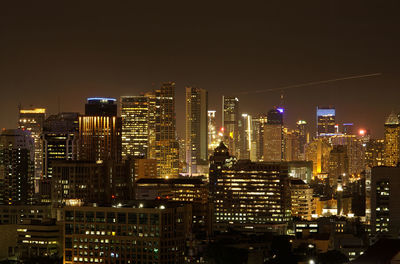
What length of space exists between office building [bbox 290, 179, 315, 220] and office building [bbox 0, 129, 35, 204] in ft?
81.8

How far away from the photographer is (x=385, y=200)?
2413 inches

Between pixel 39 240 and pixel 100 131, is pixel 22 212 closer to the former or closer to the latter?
pixel 39 240

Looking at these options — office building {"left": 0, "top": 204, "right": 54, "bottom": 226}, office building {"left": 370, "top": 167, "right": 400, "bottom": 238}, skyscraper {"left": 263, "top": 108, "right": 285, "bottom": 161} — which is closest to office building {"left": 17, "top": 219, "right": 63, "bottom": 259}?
office building {"left": 0, "top": 204, "right": 54, "bottom": 226}

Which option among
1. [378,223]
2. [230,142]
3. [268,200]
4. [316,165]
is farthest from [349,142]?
[378,223]

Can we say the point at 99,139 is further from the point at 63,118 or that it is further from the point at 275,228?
the point at 275,228

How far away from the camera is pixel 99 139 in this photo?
9781 centimetres

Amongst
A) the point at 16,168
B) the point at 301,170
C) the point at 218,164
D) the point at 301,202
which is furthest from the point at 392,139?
the point at 16,168

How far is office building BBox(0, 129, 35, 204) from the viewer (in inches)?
3248

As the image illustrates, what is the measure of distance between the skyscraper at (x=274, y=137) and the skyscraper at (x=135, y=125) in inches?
913

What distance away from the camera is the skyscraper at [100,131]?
318 ft

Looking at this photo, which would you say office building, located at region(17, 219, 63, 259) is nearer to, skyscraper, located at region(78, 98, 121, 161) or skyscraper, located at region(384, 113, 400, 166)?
skyscraper, located at region(78, 98, 121, 161)

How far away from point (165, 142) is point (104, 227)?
71.7 metres

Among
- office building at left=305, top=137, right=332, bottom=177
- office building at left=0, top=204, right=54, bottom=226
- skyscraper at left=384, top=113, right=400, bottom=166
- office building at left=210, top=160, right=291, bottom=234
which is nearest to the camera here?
office building at left=0, top=204, right=54, bottom=226

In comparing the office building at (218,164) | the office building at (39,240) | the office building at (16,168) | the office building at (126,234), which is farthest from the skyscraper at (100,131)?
the office building at (126,234)
